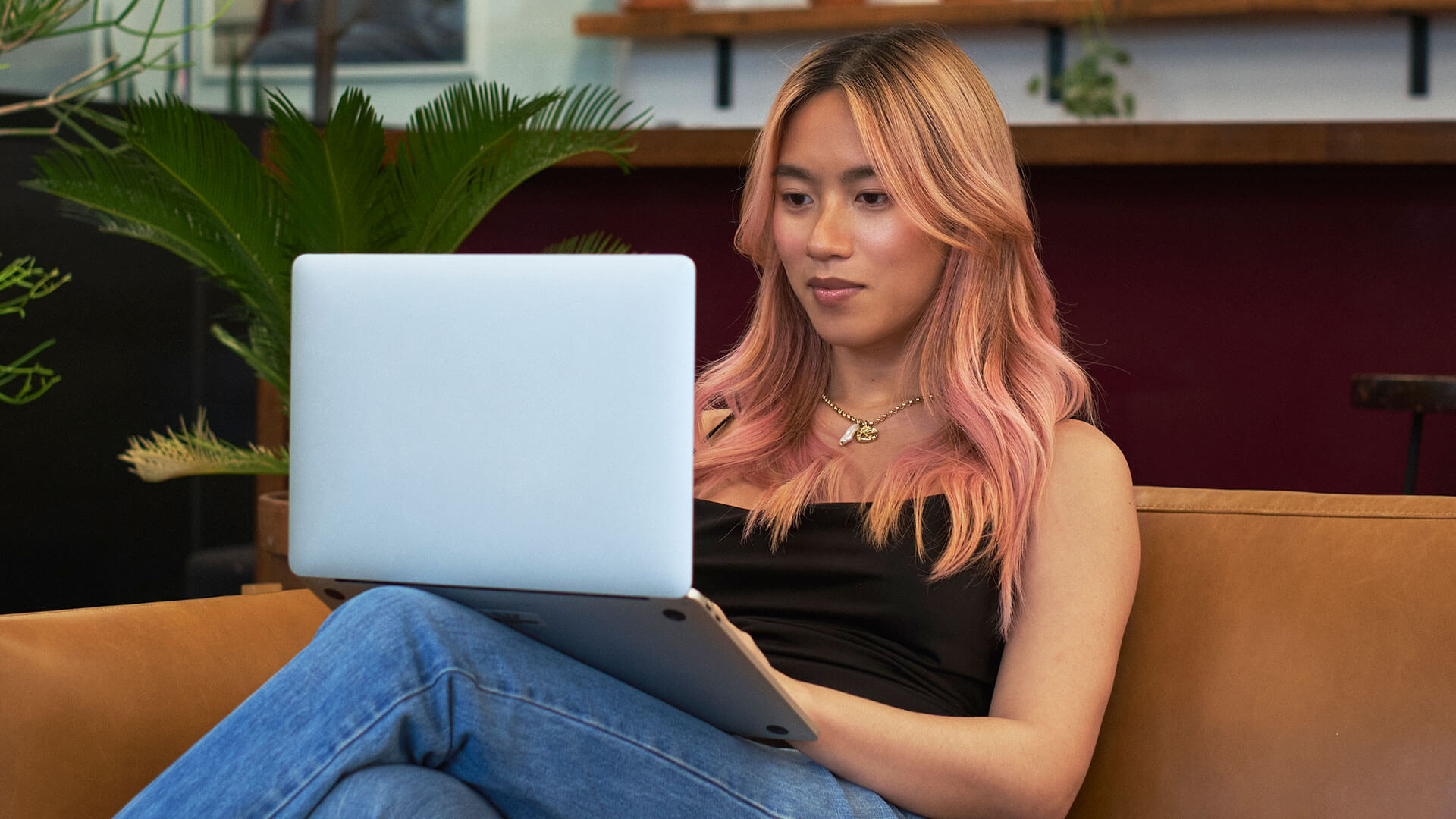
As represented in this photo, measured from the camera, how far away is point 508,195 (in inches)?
120

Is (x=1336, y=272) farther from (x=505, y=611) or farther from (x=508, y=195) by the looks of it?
(x=505, y=611)

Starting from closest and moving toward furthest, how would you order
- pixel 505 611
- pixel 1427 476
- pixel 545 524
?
1. pixel 545 524
2. pixel 505 611
3. pixel 1427 476

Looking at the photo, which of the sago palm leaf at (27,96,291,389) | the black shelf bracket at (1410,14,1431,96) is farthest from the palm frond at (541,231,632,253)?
the black shelf bracket at (1410,14,1431,96)

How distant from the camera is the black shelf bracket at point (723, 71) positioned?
5129 millimetres

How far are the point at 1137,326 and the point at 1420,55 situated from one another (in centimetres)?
233

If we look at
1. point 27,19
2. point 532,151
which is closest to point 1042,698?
point 27,19

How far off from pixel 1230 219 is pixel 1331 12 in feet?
7.15

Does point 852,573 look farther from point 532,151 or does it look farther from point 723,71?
point 723,71

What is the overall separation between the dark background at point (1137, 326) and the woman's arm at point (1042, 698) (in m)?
1.38

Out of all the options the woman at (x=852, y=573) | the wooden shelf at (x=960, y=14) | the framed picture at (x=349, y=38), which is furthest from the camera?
the wooden shelf at (x=960, y=14)

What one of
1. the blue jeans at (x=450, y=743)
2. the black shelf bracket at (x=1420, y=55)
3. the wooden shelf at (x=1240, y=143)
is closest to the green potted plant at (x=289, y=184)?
the wooden shelf at (x=1240, y=143)

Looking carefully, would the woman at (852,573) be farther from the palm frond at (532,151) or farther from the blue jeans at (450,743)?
the palm frond at (532,151)

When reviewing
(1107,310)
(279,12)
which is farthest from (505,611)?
(279,12)

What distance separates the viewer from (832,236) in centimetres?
138
